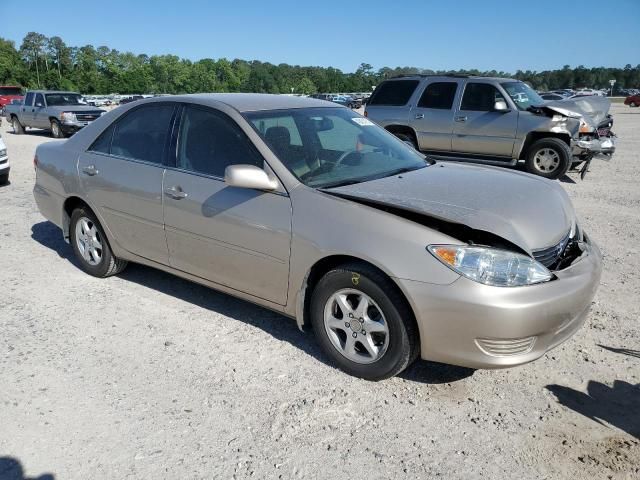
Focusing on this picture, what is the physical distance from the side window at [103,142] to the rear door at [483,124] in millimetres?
7365

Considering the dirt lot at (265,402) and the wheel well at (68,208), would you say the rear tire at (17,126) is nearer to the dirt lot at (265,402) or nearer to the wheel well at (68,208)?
the wheel well at (68,208)

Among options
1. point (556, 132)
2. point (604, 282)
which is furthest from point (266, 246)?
point (556, 132)

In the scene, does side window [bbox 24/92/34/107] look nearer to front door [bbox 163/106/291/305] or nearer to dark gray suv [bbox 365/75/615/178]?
dark gray suv [bbox 365/75/615/178]

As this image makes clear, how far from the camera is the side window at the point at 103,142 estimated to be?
185 inches

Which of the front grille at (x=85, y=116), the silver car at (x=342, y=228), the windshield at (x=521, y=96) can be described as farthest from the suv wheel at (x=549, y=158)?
the front grille at (x=85, y=116)

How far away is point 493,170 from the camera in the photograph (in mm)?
4234

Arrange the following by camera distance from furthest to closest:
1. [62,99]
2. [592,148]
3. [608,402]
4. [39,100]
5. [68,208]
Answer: [62,99] < [39,100] < [592,148] < [68,208] < [608,402]

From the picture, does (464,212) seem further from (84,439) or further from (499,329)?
(84,439)

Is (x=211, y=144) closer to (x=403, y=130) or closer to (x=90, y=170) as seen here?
(x=90, y=170)

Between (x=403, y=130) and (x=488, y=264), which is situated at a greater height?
(x=488, y=264)

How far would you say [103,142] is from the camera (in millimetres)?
4742

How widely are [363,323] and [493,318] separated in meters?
0.77

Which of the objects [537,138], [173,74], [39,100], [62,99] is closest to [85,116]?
[62,99]

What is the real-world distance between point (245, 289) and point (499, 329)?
172 cm
